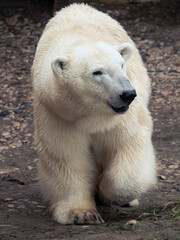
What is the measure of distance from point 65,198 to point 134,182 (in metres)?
0.53

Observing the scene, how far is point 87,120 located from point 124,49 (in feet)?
1.70

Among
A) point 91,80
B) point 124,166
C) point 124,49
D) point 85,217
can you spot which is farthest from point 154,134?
point 91,80

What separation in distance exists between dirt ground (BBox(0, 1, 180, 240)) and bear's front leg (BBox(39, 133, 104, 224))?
0.43 ft

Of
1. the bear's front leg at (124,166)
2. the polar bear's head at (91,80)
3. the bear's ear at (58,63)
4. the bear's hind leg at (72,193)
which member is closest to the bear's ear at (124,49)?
the polar bear's head at (91,80)

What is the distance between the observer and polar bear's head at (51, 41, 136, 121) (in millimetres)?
3041

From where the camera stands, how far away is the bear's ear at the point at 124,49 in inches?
131

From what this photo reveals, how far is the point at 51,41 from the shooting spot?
363 cm

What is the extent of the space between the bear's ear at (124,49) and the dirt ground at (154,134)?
1.05 metres

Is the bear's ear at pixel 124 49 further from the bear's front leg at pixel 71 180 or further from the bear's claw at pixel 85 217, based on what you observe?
the bear's claw at pixel 85 217

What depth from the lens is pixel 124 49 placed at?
3355 millimetres

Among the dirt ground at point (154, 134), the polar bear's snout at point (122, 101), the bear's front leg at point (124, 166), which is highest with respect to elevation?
the polar bear's snout at point (122, 101)

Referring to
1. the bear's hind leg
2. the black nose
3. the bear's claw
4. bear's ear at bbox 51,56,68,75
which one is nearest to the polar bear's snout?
the black nose

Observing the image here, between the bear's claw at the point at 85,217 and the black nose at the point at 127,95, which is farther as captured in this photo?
the bear's claw at the point at 85,217

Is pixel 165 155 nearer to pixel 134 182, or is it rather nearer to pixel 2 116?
pixel 134 182
